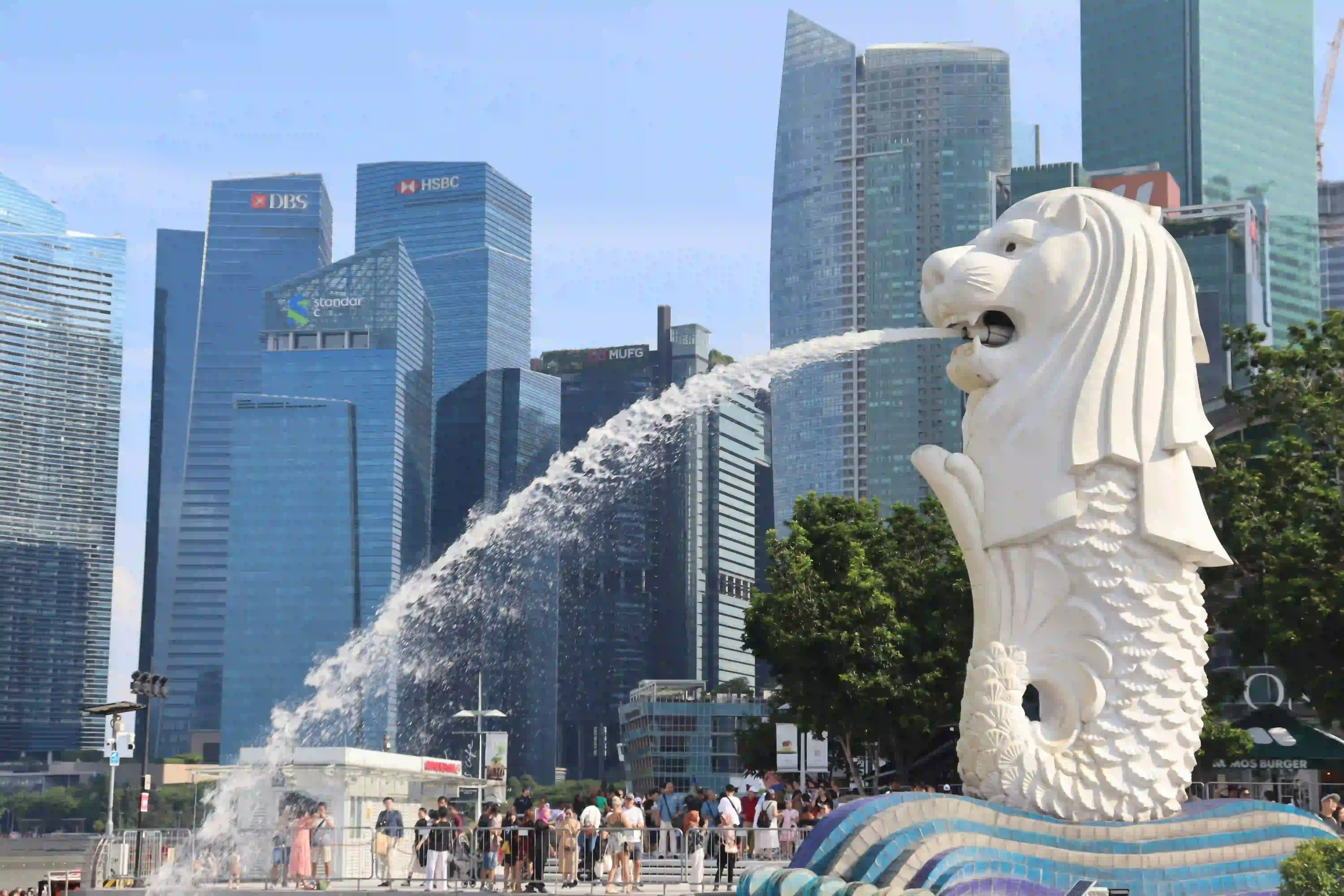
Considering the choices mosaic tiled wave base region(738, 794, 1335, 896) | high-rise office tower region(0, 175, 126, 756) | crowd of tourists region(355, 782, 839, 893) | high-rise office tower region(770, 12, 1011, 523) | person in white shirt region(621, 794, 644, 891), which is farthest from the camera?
high-rise office tower region(0, 175, 126, 756)

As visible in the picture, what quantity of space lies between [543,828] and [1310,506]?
1328cm

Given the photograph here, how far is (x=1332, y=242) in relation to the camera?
641 ft

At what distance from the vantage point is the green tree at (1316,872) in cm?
1331

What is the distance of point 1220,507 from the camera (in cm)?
2911

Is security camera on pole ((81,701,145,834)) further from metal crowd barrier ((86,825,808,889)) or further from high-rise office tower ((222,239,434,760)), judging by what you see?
high-rise office tower ((222,239,434,760))

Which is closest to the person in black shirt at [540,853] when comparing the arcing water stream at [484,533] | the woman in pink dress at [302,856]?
the woman in pink dress at [302,856]

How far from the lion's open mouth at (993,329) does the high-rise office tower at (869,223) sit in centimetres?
13033

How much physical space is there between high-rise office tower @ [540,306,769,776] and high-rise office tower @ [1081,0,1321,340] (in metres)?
44.4

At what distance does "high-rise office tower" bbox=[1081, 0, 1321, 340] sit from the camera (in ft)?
504

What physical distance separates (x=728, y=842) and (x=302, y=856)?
5744mm

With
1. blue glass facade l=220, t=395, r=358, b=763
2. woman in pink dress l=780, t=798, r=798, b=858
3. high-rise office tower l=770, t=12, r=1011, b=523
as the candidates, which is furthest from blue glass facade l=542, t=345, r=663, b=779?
woman in pink dress l=780, t=798, r=798, b=858

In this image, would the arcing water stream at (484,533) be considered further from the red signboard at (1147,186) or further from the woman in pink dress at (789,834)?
the red signboard at (1147,186)

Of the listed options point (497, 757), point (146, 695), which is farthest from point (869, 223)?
point (146, 695)

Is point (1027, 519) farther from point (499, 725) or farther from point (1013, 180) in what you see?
point (499, 725)
